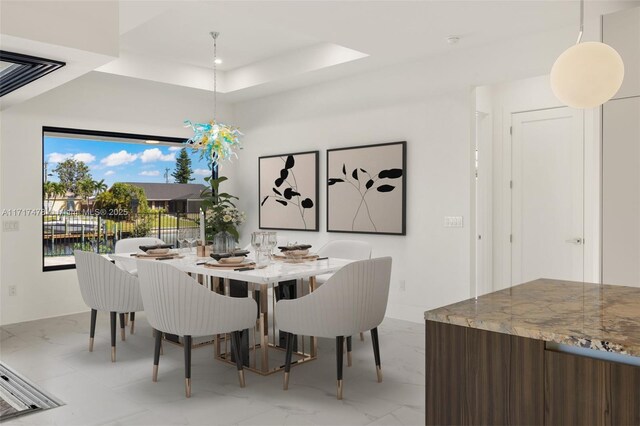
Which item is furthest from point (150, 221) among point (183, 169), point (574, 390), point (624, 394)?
point (624, 394)

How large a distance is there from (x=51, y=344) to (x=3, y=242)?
1416mm

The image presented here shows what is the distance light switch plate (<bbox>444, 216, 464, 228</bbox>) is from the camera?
4668 mm

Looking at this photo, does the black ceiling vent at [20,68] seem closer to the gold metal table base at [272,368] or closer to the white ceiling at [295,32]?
the white ceiling at [295,32]

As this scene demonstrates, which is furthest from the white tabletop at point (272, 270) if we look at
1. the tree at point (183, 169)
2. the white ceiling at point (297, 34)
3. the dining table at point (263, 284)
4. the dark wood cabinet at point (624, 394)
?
the tree at point (183, 169)

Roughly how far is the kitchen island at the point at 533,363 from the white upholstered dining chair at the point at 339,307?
1.21m

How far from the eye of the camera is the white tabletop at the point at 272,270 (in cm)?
308

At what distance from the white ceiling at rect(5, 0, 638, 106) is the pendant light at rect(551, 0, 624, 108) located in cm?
139

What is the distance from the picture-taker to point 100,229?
5.86 m

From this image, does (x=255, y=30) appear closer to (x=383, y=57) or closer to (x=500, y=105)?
(x=383, y=57)

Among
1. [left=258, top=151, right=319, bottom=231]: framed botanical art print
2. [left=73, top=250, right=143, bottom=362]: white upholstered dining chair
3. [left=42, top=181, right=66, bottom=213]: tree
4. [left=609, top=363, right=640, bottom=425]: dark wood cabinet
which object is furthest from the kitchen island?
[left=42, top=181, right=66, bottom=213]: tree

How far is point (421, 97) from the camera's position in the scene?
16.2 feet

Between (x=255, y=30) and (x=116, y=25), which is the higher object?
(x=255, y=30)

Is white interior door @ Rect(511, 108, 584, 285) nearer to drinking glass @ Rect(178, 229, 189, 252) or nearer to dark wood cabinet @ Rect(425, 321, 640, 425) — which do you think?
drinking glass @ Rect(178, 229, 189, 252)

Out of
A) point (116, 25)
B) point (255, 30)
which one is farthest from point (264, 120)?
point (116, 25)
